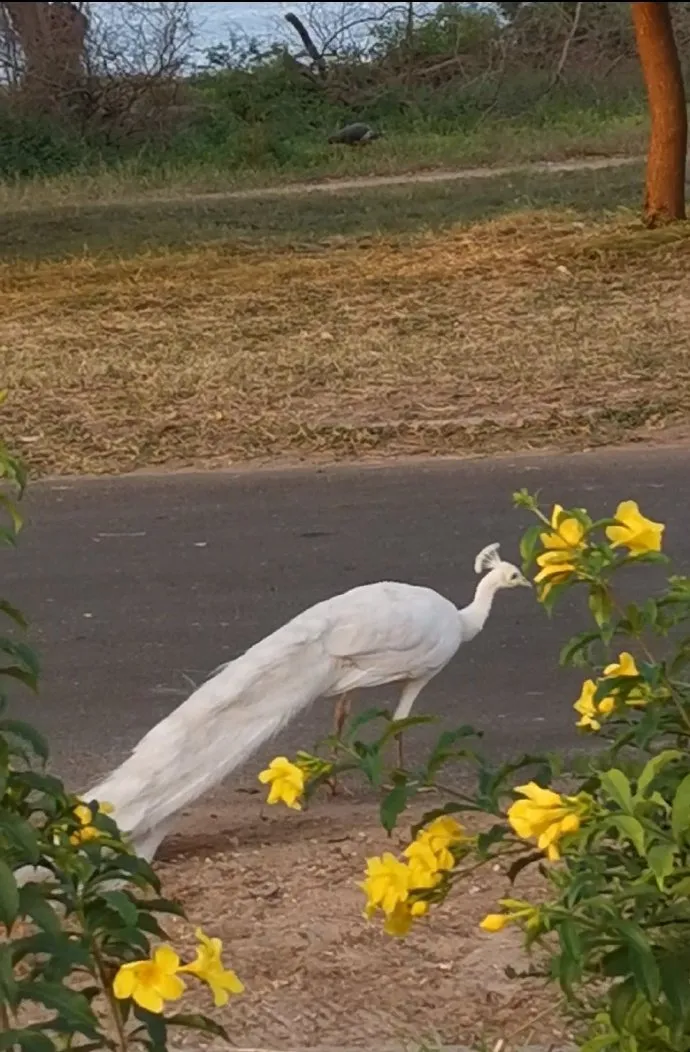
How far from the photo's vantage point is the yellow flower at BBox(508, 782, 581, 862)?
79.7 inches

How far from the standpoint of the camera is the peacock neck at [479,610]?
15.5ft

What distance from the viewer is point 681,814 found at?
203 centimetres

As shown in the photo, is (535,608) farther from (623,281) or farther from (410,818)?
(623,281)

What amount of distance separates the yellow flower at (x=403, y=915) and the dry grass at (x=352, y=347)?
18.9ft

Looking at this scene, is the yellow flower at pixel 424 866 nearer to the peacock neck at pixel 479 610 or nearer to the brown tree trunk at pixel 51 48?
the peacock neck at pixel 479 610

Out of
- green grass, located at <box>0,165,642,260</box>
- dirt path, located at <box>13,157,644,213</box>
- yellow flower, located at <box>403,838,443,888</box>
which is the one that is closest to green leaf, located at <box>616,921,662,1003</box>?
yellow flower, located at <box>403,838,443,888</box>

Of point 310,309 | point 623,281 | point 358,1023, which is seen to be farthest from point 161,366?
point 358,1023

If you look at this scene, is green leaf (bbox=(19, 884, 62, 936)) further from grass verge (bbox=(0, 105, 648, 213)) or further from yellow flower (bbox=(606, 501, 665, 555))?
grass verge (bbox=(0, 105, 648, 213))

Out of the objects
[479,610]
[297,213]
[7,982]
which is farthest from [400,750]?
[297,213]

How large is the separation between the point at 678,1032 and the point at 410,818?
87.2 inches

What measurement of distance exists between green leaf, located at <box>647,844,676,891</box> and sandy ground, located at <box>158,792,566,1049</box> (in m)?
1.31

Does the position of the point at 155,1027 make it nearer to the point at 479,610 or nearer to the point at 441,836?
the point at 441,836

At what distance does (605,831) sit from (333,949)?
1692mm

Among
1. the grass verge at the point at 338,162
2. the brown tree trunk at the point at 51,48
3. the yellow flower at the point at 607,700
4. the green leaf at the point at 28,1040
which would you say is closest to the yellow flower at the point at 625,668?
the yellow flower at the point at 607,700
